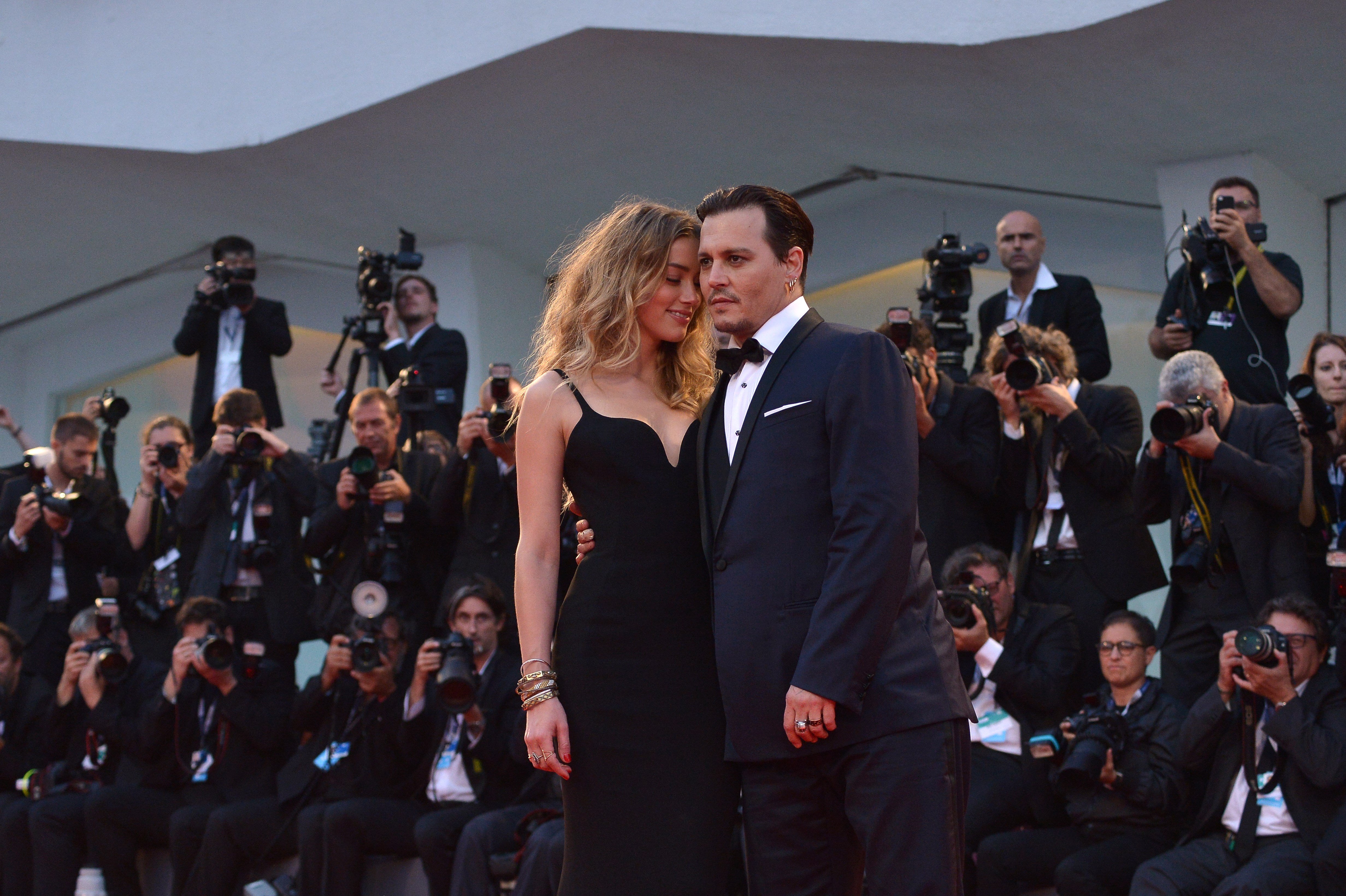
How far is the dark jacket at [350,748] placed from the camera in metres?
5.41

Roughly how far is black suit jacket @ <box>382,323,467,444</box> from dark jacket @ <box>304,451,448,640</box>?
19.5 inches

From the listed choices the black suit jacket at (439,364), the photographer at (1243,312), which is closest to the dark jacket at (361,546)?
the black suit jacket at (439,364)

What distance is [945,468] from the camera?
5027mm

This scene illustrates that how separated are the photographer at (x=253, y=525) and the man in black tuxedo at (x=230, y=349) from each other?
2.39 feet

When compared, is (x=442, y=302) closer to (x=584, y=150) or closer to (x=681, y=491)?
(x=584, y=150)

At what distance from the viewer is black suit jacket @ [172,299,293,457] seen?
6848 mm

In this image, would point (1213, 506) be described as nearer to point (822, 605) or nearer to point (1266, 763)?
point (1266, 763)

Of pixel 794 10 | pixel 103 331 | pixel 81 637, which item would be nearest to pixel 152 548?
pixel 81 637

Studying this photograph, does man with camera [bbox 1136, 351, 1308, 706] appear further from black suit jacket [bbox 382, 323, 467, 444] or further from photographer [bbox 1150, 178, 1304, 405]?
black suit jacket [bbox 382, 323, 467, 444]

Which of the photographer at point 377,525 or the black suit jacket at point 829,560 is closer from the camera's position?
the black suit jacket at point 829,560

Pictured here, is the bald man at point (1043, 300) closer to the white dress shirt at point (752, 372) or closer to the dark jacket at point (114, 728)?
the white dress shirt at point (752, 372)

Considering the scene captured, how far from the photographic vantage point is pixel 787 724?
226 cm

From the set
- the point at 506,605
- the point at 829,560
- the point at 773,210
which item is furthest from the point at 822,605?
the point at 506,605

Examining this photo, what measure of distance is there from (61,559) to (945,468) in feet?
13.4
